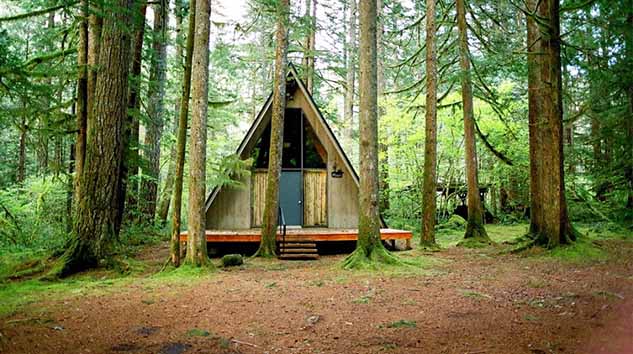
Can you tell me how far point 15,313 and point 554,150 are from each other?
919 cm

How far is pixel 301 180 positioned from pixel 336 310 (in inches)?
319

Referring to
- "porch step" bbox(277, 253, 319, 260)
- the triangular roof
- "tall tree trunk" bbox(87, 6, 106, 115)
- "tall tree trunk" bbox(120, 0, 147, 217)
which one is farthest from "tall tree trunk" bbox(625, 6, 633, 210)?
"tall tree trunk" bbox(120, 0, 147, 217)

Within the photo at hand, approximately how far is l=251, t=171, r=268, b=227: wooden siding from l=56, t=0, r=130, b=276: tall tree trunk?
5104 mm

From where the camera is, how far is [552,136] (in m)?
8.79

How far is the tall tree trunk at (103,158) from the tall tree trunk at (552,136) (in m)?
8.06

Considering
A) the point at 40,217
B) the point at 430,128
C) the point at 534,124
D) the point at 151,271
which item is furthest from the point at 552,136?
the point at 40,217

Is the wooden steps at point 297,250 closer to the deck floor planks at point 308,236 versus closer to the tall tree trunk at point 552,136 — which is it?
the deck floor planks at point 308,236

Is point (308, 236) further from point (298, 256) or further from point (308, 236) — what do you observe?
point (298, 256)

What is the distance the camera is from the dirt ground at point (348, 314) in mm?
3928

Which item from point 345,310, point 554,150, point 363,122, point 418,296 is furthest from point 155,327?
point 554,150

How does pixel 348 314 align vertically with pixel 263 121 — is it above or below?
below

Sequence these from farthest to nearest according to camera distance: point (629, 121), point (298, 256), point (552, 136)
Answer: point (629, 121) < point (298, 256) < point (552, 136)

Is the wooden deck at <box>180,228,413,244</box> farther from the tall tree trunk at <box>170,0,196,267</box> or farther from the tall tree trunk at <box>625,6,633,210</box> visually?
the tall tree trunk at <box>625,6,633,210</box>

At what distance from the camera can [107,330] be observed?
4387 mm
